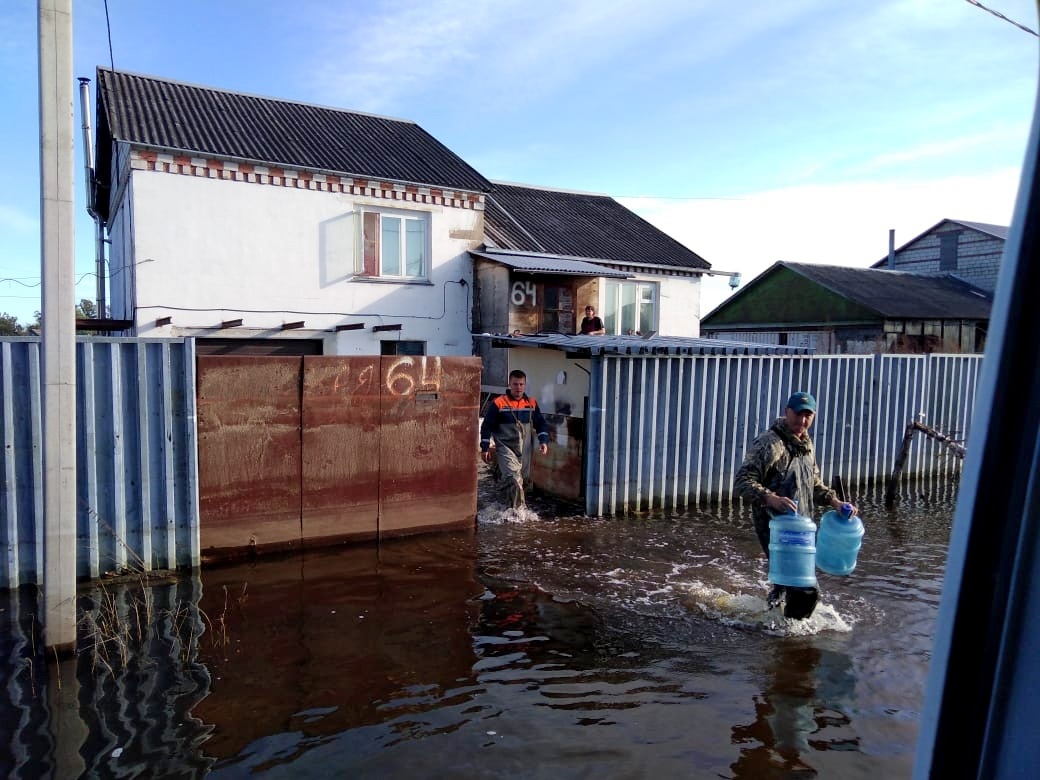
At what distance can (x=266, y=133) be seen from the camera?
16.8 meters

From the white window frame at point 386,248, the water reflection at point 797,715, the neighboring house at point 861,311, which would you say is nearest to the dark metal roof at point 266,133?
the white window frame at point 386,248

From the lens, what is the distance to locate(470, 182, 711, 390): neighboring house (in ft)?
57.3

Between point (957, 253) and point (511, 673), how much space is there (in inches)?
1339

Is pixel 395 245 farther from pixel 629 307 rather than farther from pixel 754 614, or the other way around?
pixel 754 614

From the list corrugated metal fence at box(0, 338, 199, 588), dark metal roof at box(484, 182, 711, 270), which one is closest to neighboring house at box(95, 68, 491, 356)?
dark metal roof at box(484, 182, 711, 270)

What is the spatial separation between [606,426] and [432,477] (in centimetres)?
262

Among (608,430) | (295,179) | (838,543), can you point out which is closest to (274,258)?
(295,179)

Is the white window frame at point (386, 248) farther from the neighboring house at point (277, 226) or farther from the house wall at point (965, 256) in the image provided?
the house wall at point (965, 256)

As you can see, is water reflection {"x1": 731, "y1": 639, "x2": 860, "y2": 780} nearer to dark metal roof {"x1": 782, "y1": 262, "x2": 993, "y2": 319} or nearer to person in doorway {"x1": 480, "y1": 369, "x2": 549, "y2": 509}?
person in doorway {"x1": 480, "y1": 369, "x2": 549, "y2": 509}

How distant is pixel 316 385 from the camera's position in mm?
8312

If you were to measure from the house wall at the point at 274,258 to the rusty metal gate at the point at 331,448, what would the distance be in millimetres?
7911

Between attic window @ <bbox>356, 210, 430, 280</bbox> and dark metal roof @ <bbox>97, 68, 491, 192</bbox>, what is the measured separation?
2.98 feet

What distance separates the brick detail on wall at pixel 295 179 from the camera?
14.4 meters

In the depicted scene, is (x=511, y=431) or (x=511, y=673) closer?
(x=511, y=673)
